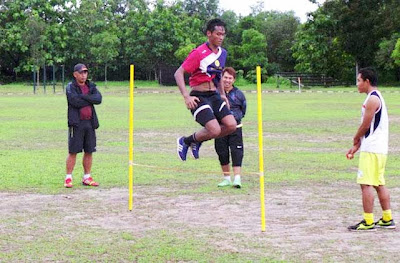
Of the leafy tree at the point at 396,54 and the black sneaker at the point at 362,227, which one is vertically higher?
the leafy tree at the point at 396,54

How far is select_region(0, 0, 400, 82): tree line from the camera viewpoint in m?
66.6

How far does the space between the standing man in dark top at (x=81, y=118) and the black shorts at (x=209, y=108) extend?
2.56m

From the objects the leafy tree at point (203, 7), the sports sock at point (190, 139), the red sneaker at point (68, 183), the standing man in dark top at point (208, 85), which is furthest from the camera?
the leafy tree at point (203, 7)

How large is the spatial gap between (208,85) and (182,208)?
1614 mm

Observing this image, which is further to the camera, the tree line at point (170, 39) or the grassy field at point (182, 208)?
the tree line at point (170, 39)

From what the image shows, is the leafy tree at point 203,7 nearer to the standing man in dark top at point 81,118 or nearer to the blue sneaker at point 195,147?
the standing man in dark top at point 81,118

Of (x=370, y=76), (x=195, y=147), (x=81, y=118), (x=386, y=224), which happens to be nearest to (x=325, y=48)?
(x=81, y=118)

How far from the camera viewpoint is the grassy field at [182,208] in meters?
7.21

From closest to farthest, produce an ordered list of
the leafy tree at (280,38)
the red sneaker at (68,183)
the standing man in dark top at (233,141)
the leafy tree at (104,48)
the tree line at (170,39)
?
the red sneaker at (68,183) → the standing man in dark top at (233,141) → the tree line at (170,39) → the leafy tree at (104,48) → the leafy tree at (280,38)

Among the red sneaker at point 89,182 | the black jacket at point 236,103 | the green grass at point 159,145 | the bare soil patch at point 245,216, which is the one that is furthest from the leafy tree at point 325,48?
the red sneaker at point 89,182

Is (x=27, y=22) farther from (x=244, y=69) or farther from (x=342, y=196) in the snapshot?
(x=342, y=196)

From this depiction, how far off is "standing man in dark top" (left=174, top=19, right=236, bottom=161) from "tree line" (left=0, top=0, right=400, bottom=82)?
51803mm

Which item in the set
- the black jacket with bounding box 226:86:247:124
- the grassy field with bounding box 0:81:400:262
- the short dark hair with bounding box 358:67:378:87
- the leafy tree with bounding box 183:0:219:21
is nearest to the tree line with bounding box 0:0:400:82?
the leafy tree with bounding box 183:0:219:21

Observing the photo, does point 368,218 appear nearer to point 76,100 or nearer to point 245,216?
point 245,216
